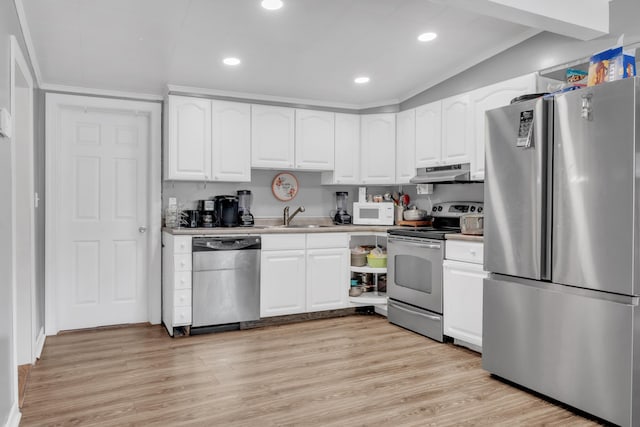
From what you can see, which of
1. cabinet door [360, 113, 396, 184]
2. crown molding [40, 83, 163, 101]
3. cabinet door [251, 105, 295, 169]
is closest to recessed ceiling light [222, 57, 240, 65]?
cabinet door [251, 105, 295, 169]

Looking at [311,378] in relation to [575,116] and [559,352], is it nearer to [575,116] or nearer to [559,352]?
[559,352]

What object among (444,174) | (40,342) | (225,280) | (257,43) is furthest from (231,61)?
(40,342)

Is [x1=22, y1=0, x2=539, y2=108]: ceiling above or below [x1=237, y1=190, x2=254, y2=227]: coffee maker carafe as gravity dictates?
above

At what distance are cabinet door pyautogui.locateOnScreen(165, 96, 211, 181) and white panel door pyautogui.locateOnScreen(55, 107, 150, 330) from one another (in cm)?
41

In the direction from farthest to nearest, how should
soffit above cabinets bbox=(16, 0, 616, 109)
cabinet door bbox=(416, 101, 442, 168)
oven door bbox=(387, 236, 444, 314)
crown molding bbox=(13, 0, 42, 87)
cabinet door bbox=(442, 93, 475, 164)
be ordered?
cabinet door bbox=(416, 101, 442, 168)
cabinet door bbox=(442, 93, 475, 164)
oven door bbox=(387, 236, 444, 314)
soffit above cabinets bbox=(16, 0, 616, 109)
crown molding bbox=(13, 0, 42, 87)

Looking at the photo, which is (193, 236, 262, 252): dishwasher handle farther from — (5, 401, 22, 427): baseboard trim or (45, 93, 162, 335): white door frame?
(5, 401, 22, 427): baseboard trim

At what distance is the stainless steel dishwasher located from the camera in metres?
3.80

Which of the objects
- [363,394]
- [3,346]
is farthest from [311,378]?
[3,346]

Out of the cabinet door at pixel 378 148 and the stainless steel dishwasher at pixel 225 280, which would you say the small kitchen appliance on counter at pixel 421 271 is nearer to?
the cabinet door at pixel 378 148

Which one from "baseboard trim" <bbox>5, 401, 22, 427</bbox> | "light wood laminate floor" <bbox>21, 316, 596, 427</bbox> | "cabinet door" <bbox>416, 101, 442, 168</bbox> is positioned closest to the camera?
"baseboard trim" <bbox>5, 401, 22, 427</bbox>

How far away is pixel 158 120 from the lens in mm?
4270

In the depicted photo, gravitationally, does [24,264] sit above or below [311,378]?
above

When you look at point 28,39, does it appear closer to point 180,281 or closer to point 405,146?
point 180,281

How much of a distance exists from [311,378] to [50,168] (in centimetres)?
286
